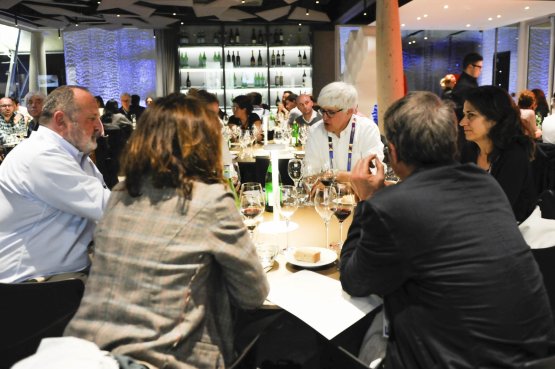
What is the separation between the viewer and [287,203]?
2289mm

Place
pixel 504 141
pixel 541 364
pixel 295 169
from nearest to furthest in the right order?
pixel 541 364 → pixel 504 141 → pixel 295 169

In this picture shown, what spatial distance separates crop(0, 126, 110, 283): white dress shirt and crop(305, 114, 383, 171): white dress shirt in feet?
6.74

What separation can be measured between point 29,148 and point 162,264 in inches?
48.7

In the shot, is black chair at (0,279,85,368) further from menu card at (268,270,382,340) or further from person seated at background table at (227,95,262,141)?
person seated at background table at (227,95,262,141)

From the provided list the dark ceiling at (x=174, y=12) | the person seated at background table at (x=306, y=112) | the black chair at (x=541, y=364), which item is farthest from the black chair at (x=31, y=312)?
the dark ceiling at (x=174, y=12)

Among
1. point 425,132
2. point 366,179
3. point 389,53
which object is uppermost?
point 389,53

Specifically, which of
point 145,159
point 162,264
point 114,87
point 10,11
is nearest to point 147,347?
point 162,264

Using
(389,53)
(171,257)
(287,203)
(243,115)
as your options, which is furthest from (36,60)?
(171,257)

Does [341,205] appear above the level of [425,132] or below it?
below

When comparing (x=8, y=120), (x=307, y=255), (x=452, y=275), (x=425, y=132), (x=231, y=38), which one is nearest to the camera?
(x=452, y=275)

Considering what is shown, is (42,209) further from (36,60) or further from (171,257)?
(36,60)

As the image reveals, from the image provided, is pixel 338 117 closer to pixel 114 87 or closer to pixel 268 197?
pixel 268 197

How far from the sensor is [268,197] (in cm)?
274

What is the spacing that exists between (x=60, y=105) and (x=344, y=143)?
2.23 m
